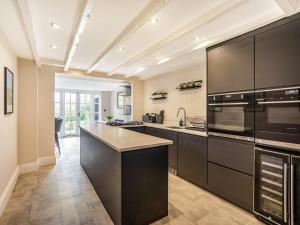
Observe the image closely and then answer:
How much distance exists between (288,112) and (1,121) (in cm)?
357

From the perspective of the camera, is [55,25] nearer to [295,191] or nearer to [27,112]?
[27,112]

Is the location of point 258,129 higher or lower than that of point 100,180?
higher

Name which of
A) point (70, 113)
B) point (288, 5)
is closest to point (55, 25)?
point (288, 5)

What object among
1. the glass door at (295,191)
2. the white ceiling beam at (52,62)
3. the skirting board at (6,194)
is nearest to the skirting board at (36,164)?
the skirting board at (6,194)

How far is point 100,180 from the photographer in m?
2.43

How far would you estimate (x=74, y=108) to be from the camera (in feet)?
26.1

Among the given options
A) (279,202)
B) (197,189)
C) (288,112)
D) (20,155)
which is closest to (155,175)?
(197,189)

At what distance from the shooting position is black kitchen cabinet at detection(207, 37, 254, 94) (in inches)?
82.9

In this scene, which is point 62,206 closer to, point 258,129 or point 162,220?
point 162,220

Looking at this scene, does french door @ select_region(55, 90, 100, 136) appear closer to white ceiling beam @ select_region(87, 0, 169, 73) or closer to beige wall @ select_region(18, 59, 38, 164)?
→ beige wall @ select_region(18, 59, 38, 164)

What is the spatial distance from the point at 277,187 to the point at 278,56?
4.78 ft

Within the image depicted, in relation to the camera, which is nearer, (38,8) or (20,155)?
(38,8)

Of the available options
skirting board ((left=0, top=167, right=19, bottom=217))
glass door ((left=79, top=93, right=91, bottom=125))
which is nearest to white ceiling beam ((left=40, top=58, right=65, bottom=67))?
A: skirting board ((left=0, top=167, right=19, bottom=217))

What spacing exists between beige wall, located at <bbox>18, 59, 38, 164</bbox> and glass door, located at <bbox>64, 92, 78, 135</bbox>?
4242mm
